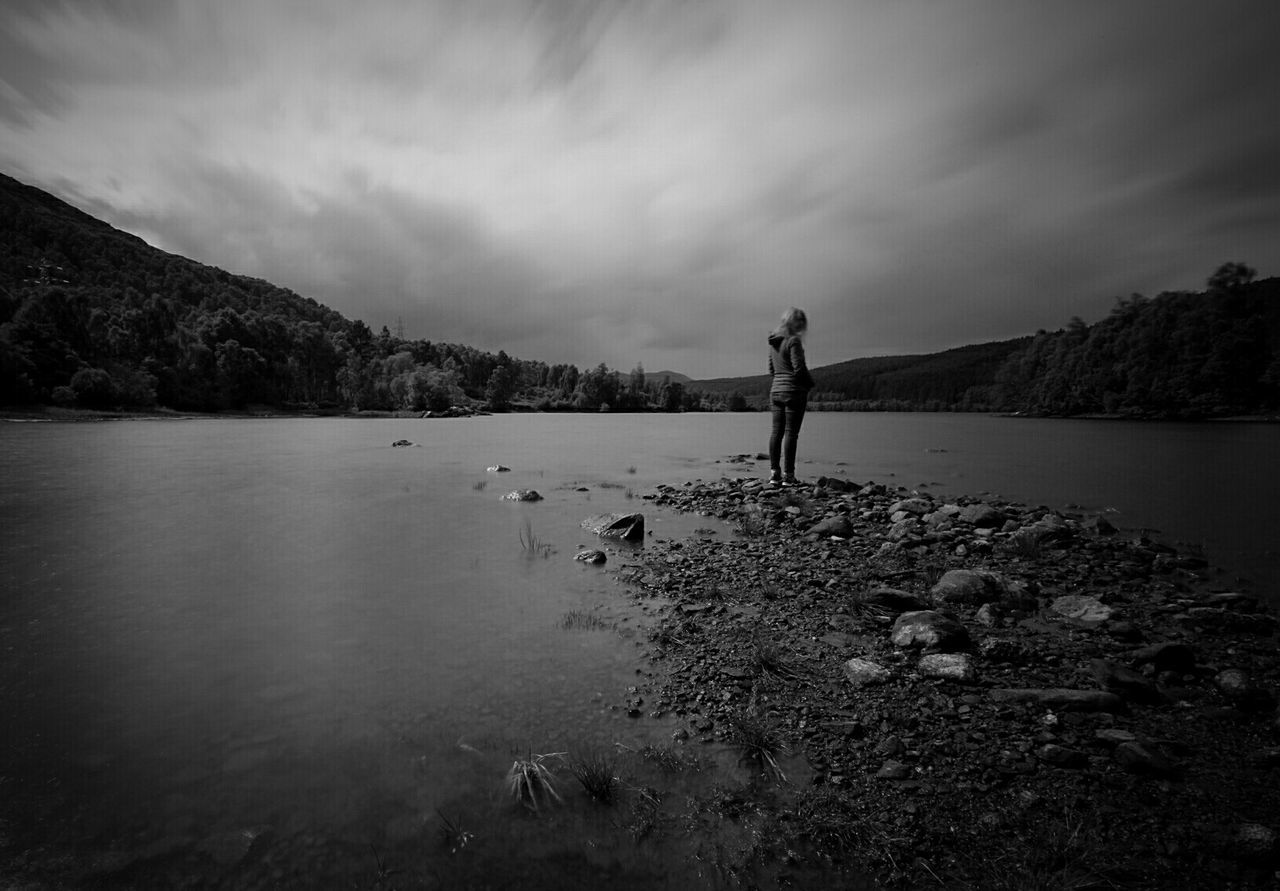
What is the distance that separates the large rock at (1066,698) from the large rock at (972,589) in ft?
7.51

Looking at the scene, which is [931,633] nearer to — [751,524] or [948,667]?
[948,667]

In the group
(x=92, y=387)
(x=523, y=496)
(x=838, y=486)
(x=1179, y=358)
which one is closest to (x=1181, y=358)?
(x=1179, y=358)

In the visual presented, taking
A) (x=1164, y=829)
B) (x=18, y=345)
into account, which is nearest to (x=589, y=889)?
(x=1164, y=829)

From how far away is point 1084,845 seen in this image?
2.87 metres

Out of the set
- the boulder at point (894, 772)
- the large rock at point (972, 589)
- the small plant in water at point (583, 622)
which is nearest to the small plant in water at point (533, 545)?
the small plant in water at point (583, 622)

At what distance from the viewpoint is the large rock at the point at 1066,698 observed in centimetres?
419

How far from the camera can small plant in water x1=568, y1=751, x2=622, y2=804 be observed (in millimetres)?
3502

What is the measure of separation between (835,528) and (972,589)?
11.7 ft

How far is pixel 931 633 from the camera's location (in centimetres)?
538

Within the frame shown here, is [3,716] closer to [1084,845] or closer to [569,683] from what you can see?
[569,683]

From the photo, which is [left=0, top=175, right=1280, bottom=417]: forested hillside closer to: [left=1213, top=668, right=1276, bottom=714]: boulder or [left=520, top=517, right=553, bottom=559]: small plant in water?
[left=520, top=517, right=553, bottom=559]: small plant in water

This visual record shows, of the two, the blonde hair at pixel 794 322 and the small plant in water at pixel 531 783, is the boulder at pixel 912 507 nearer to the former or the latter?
the blonde hair at pixel 794 322

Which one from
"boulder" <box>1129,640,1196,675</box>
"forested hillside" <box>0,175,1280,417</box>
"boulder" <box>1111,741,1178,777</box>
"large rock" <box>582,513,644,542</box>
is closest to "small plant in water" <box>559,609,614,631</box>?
"large rock" <box>582,513,644,542</box>

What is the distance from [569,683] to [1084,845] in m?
3.86
